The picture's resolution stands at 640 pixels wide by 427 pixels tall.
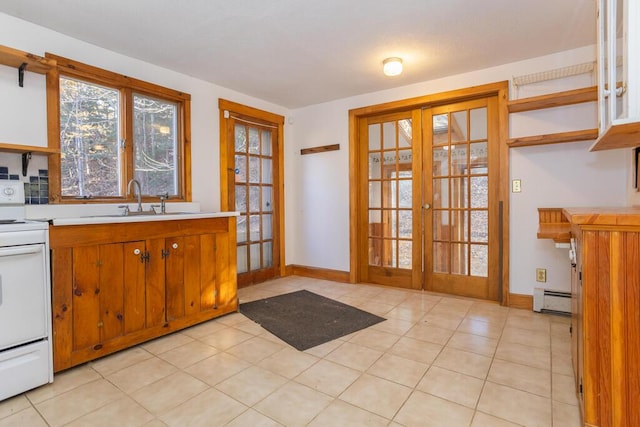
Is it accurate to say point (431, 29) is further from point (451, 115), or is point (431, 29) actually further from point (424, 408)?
point (424, 408)

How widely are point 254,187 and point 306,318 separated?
195 cm

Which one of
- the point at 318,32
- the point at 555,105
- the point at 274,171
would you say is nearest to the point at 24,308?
the point at 318,32

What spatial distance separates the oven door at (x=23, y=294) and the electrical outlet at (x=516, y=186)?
3.75 m

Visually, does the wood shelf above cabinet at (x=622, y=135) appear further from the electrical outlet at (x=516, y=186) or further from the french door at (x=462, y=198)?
the french door at (x=462, y=198)

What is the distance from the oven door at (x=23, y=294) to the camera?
1732 millimetres

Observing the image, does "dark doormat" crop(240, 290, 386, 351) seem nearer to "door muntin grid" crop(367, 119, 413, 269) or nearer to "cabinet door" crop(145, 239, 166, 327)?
"cabinet door" crop(145, 239, 166, 327)

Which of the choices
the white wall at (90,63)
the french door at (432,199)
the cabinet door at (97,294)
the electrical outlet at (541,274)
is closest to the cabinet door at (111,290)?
the cabinet door at (97,294)

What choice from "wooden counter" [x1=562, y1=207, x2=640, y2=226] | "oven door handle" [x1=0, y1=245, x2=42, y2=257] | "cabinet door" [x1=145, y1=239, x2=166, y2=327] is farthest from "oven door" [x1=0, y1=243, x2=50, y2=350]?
"wooden counter" [x1=562, y1=207, x2=640, y2=226]

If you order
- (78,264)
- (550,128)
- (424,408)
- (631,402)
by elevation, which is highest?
(550,128)

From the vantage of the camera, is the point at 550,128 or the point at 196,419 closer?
the point at 196,419

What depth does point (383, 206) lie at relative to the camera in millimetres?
4027

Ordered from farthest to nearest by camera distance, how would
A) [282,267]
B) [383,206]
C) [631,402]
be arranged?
1. [282,267]
2. [383,206]
3. [631,402]

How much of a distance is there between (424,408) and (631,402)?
2.71 ft

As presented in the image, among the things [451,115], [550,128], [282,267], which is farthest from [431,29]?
[282,267]
